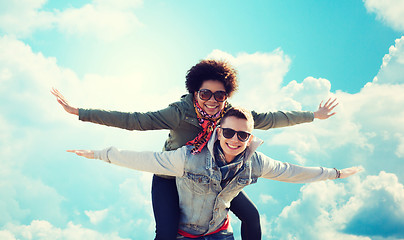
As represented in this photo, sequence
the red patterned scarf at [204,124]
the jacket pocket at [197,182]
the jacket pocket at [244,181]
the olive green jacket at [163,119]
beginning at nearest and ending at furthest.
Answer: the jacket pocket at [197,182], the jacket pocket at [244,181], the red patterned scarf at [204,124], the olive green jacket at [163,119]

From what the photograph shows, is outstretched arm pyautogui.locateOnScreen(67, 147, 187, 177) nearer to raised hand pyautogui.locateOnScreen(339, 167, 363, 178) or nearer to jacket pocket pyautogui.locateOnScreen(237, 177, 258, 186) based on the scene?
jacket pocket pyautogui.locateOnScreen(237, 177, 258, 186)

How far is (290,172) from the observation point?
5191mm

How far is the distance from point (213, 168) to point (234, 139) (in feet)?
1.66

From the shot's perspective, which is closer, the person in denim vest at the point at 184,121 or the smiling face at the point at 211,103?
the person in denim vest at the point at 184,121

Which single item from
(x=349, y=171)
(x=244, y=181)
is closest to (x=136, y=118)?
(x=244, y=181)

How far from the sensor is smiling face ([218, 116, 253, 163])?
4.69 metres

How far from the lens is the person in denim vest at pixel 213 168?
469cm

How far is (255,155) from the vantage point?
5.07 m

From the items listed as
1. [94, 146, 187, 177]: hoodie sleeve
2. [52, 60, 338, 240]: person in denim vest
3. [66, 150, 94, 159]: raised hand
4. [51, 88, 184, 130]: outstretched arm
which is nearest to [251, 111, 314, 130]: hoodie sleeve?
[52, 60, 338, 240]: person in denim vest

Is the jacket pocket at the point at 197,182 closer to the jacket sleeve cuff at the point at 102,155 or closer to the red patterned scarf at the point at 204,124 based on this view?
the red patterned scarf at the point at 204,124

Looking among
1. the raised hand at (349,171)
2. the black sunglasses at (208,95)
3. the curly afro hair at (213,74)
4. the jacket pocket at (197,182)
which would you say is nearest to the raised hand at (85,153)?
the jacket pocket at (197,182)

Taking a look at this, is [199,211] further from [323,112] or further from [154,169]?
[323,112]

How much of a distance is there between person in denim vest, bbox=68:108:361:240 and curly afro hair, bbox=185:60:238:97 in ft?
3.79

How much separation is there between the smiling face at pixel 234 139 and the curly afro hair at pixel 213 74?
1.25 m
